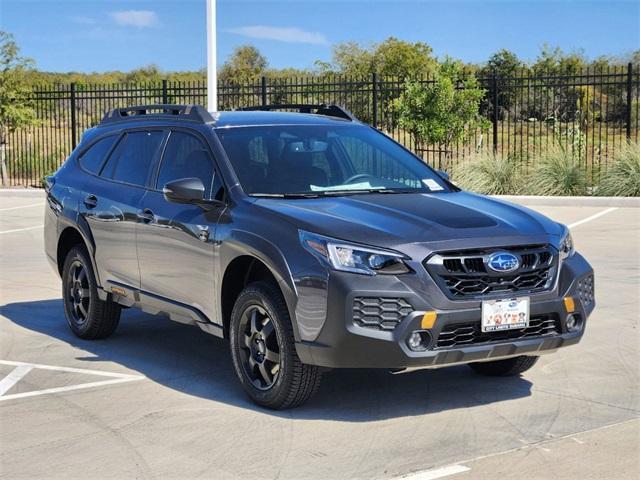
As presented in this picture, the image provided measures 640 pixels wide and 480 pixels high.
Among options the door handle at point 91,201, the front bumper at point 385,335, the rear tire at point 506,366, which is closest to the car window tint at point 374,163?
the rear tire at point 506,366

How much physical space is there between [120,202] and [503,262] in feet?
10.4

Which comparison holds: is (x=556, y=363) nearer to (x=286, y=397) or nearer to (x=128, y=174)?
(x=286, y=397)

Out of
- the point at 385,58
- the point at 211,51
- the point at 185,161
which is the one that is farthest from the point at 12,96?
the point at 385,58

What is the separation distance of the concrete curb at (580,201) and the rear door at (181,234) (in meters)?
12.3

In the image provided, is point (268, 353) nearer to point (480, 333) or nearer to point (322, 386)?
point (322, 386)

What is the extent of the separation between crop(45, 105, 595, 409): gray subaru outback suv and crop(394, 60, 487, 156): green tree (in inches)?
555

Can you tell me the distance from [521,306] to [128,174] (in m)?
3.41

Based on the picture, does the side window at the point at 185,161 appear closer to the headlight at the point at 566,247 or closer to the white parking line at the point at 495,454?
the headlight at the point at 566,247

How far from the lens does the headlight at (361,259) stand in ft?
19.1

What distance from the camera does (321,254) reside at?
5.92 metres

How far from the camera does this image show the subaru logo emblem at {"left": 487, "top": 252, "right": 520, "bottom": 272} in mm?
5980

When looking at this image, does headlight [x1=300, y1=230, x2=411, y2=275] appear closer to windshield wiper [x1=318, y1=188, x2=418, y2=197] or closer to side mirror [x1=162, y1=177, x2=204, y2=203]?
windshield wiper [x1=318, y1=188, x2=418, y2=197]

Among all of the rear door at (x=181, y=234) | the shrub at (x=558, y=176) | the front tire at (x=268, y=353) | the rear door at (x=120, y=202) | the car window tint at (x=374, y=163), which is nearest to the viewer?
the front tire at (x=268, y=353)

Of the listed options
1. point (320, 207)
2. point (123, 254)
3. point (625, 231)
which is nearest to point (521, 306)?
point (320, 207)
